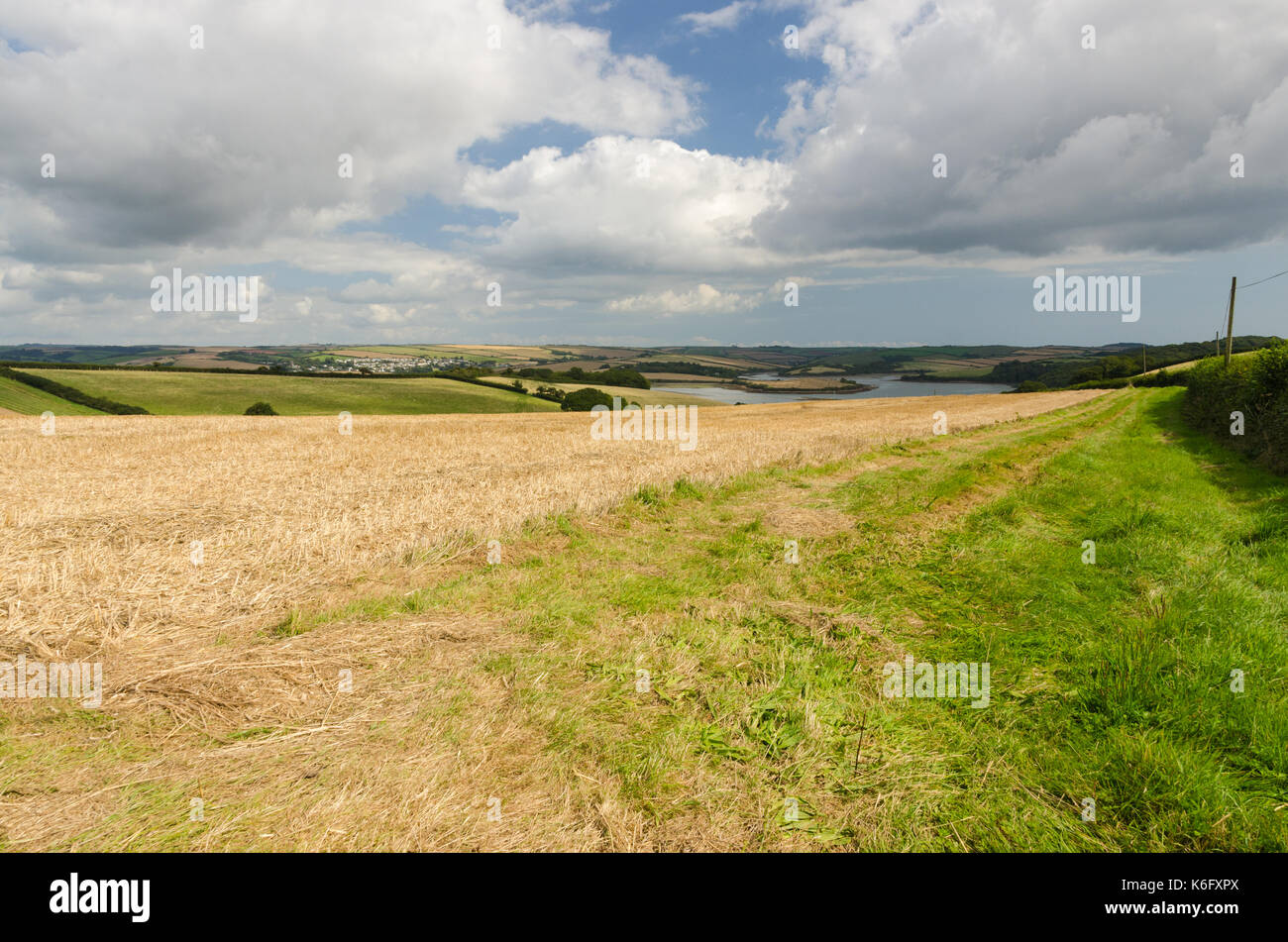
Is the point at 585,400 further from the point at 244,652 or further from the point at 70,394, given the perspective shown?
the point at 244,652

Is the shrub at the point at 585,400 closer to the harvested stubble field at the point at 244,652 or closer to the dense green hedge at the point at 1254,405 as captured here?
the dense green hedge at the point at 1254,405

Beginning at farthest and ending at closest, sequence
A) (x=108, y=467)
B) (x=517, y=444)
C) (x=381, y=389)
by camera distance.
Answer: (x=381, y=389), (x=517, y=444), (x=108, y=467)

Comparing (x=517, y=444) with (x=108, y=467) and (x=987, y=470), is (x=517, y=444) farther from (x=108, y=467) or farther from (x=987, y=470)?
(x=987, y=470)

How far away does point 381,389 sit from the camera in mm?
86750

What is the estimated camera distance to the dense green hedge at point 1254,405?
20.0 meters

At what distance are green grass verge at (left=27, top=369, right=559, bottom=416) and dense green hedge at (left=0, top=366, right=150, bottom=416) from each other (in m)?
1.46

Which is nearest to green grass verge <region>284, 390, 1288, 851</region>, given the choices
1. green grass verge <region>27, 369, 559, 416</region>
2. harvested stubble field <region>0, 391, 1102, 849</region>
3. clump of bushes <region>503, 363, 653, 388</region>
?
harvested stubble field <region>0, 391, 1102, 849</region>

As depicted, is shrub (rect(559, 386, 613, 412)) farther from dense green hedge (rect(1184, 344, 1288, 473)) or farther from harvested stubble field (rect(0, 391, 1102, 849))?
harvested stubble field (rect(0, 391, 1102, 849))

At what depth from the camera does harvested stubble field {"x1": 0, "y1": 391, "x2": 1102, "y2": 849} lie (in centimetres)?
400
